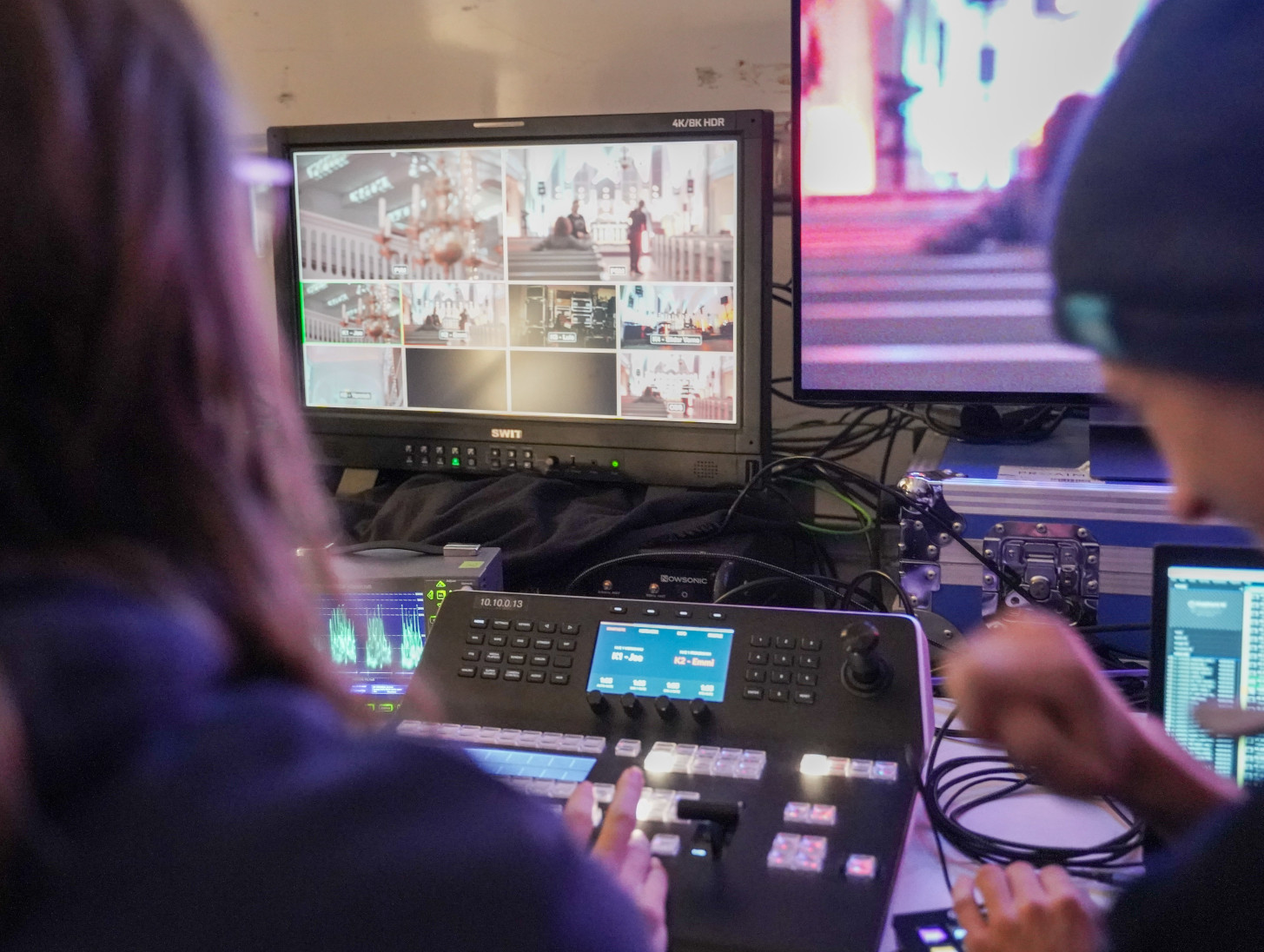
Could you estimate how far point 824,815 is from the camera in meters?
0.73

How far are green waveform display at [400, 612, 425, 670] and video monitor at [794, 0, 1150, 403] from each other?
491 mm

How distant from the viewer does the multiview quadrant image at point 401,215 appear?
1342 millimetres

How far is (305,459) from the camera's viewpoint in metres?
0.54

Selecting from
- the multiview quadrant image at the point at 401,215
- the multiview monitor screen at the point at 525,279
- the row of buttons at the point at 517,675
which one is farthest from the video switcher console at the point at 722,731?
the multiview quadrant image at the point at 401,215

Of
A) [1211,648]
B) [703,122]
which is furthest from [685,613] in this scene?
[703,122]

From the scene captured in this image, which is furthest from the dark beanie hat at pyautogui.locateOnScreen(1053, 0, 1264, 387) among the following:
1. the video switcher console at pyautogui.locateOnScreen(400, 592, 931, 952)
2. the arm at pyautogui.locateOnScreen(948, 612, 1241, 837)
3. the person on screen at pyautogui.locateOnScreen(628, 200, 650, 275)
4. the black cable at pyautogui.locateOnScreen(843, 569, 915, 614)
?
the person on screen at pyautogui.locateOnScreen(628, 200, 650, 275)

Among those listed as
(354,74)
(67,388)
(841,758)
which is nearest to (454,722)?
(841,758)

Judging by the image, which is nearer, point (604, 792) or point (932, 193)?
point (604, 792)

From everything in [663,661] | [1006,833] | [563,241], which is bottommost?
[1006,833]

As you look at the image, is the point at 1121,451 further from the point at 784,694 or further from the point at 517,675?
the point at 517,675

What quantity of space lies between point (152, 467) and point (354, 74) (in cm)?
138

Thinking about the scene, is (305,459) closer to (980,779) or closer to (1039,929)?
(1039,929)

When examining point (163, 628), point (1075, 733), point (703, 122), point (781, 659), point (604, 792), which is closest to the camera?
point (163, 628)

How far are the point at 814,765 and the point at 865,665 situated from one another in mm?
88
